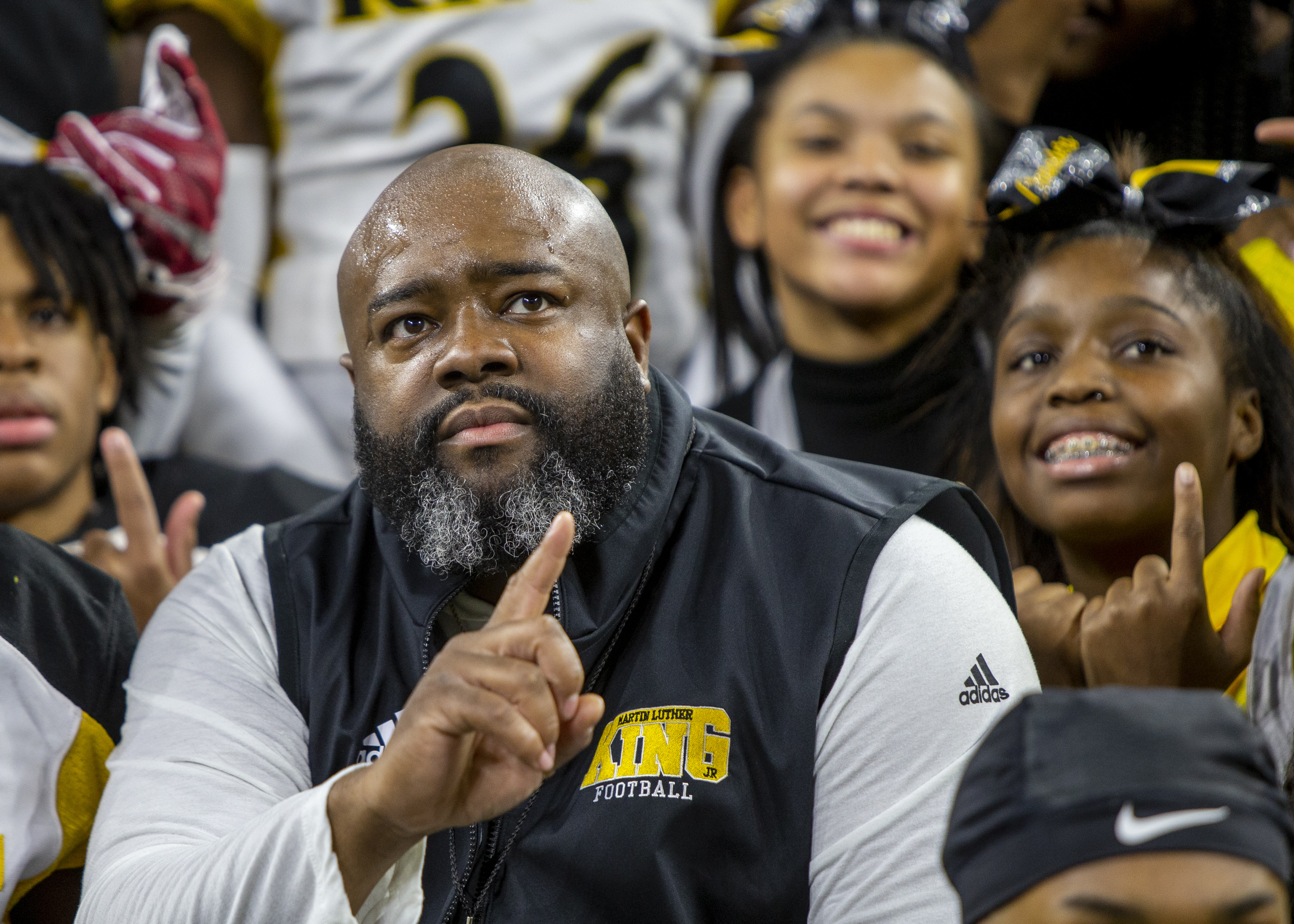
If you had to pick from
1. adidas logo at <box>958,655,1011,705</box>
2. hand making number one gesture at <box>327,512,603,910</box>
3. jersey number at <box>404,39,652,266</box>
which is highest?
jersey number at <box>404,39,652,266</box>

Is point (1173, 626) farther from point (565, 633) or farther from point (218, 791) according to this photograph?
point (218, 791)

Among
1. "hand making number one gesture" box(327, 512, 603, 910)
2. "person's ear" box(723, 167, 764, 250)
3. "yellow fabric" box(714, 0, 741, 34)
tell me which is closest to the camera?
"hand making number one gesture" box(327, 512, 603, 910)

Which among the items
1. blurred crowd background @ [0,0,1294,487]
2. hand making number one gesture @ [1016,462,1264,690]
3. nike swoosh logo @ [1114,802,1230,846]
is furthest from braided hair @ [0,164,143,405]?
nike swoosh logo @ [1114,802,1230,846]

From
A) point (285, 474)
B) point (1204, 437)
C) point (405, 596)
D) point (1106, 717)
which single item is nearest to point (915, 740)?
point (1106, 717)

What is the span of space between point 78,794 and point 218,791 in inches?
9.9

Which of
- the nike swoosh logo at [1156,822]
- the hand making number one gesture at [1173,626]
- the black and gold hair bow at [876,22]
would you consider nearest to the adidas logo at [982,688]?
the hand making number one gesture at [1173,626]

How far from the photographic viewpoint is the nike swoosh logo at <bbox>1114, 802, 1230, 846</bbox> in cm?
96

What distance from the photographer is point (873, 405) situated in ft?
8.65

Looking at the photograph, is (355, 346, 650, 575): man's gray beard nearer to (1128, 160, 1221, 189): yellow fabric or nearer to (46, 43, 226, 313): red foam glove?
(1128, 160, 1221, 189): yellow fabric

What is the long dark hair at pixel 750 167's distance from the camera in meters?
2.71

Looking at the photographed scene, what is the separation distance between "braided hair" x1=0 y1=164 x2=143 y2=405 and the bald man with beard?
907 mm

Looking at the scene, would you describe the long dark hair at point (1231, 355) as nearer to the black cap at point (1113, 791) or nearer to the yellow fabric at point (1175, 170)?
the yellow fabric at point (1175, 170)

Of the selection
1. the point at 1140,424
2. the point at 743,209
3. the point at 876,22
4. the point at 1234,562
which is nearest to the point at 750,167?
the point at 743,209

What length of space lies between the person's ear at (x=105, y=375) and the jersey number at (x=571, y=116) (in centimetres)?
80
